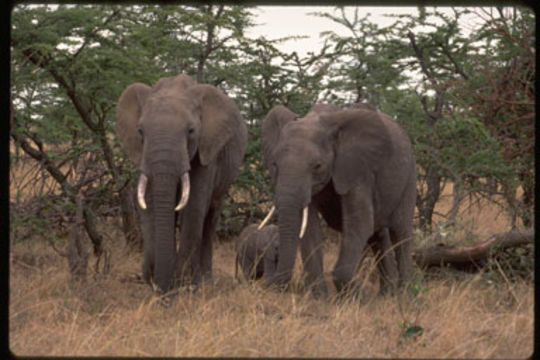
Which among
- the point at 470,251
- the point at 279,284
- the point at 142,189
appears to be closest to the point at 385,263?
the point at 470,251

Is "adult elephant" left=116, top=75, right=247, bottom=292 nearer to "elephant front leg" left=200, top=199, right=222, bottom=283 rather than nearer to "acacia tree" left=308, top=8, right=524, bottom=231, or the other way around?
"elephant front leg" left=200, top=199, right=222, bottom=283

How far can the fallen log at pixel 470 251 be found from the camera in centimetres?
666

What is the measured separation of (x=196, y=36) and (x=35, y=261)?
15.1 ft

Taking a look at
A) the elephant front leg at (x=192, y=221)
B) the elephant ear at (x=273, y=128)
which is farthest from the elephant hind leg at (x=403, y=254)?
the elephant front leg at (x=192, y=221)

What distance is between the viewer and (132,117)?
6.11m

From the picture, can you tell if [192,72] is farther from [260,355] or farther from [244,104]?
[260,355]

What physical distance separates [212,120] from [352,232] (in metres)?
1.63

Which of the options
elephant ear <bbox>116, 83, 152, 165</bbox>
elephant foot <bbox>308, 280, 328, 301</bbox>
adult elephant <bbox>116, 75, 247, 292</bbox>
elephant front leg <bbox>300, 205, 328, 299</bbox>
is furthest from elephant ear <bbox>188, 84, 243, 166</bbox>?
elephant foot <bbox>308, 280, 328, 301</bbox>

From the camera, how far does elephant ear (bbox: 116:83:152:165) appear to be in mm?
6020

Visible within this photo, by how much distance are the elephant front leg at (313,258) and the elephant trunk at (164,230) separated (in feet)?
3.97

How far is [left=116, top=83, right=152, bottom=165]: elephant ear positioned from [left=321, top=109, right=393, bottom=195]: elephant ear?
1673mm

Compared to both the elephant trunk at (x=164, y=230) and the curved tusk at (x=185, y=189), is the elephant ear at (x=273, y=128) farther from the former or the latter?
the elephant trunk at (x=164, y=230)

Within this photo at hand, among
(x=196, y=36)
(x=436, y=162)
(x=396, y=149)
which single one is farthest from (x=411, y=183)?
(x=196, y=36)

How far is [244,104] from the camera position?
10.7 meters
